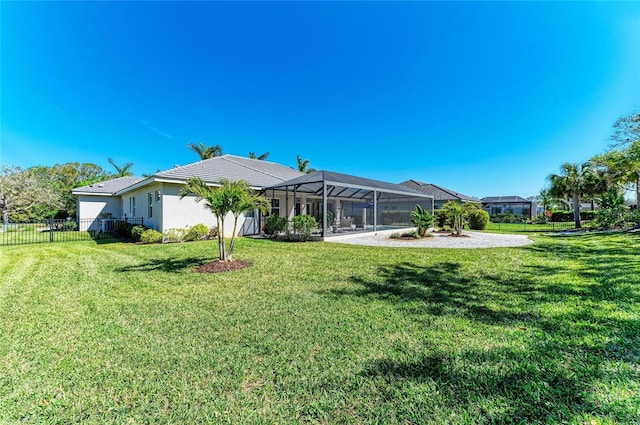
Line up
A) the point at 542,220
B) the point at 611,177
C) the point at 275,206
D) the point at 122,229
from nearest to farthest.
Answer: the point at 122,229, the point at 275,206, the point at 611,177, the point at 542,220

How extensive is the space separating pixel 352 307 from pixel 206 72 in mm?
19609

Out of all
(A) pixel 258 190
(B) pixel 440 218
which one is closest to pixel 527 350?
(A) pixel 258 190

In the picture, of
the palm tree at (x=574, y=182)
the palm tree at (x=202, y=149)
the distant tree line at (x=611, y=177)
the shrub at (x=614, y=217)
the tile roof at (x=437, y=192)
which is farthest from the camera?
the palm tree at (x=202, y=149)

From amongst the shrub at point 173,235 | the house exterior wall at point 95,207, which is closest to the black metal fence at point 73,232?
the house exterior wall at point 95,207

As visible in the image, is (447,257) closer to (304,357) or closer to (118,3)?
(304,357)

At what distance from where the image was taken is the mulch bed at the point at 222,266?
6844 millimetres

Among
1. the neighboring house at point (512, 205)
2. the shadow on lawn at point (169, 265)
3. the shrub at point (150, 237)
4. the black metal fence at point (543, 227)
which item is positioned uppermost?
the neighboring house at point (512, 205)

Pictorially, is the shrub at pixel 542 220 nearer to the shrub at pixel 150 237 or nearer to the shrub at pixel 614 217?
the shrub at pixel 614 217

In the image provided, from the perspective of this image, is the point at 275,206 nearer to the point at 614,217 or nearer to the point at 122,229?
the point at 122,229

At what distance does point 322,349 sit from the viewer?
2.97 meters

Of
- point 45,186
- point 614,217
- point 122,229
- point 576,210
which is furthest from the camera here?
point 45,186

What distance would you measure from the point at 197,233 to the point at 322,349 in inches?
479

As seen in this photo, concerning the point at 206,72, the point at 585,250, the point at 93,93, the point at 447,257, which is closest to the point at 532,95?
the point at 585,250

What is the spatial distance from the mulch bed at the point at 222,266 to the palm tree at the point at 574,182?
28023 mm
